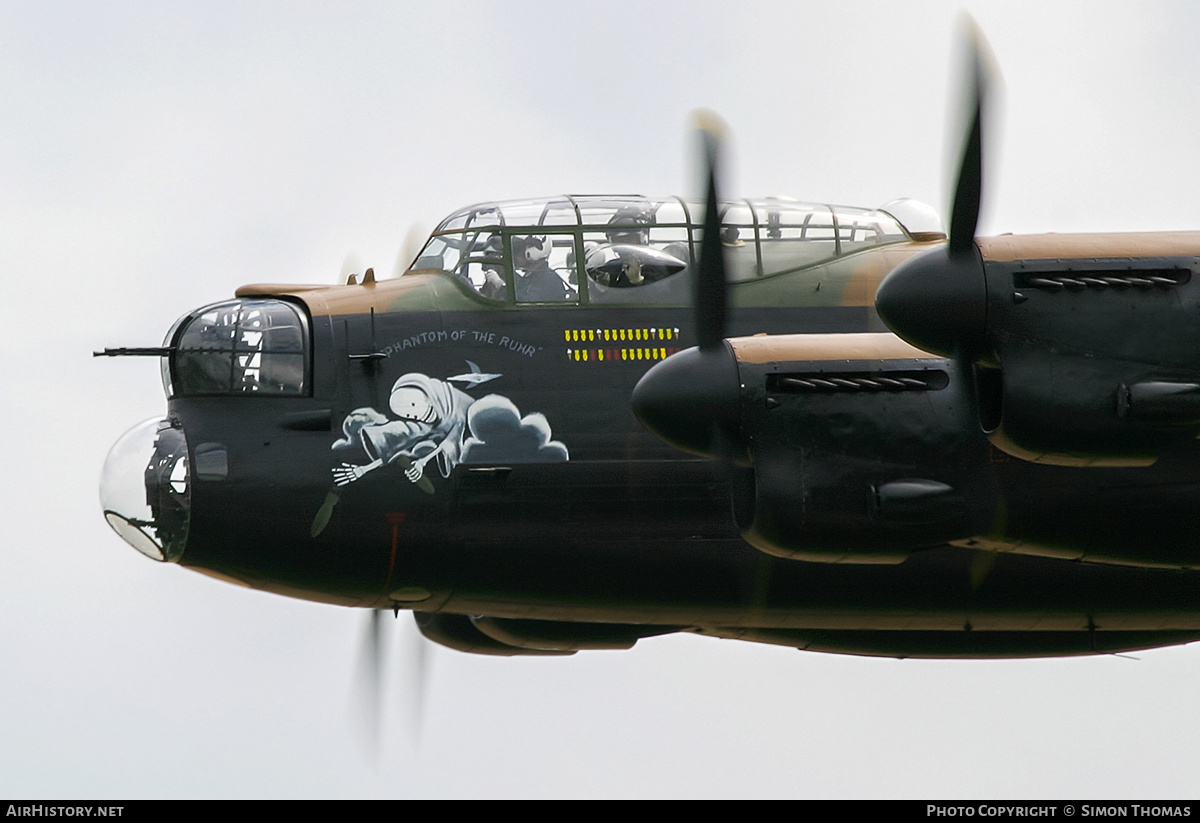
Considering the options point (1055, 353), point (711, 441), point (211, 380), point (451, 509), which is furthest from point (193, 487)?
point (1055, 353)

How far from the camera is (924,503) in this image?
16.0 metres

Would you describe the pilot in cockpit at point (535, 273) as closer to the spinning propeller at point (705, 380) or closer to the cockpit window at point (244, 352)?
the cockpit window at point (244, 352)

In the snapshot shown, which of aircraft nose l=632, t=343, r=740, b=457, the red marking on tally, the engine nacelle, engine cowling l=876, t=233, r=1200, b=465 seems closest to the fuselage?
the red marking on tally

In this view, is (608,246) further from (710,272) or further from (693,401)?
(693,401)

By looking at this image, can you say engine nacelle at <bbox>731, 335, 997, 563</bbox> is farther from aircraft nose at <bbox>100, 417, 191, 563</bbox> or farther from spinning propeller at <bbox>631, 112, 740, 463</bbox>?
aircraft nose at <bbox>100, 417, 191, 563</bbox>

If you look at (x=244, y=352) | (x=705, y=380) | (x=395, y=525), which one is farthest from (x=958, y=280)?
(x=244, y=352)

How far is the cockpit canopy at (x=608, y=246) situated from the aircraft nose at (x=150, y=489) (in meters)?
3.19

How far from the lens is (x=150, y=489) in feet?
58.5

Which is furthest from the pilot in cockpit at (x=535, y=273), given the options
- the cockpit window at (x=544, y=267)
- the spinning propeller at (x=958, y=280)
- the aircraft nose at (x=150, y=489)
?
the spinning propeller at (x=958, y=280)

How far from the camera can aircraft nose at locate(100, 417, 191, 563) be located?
1773cm

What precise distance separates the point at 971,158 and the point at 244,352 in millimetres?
7185

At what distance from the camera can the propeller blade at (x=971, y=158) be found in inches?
589

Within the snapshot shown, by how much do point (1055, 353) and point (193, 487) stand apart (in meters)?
7.93

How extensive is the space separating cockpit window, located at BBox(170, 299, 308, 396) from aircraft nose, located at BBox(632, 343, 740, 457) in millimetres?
3782
